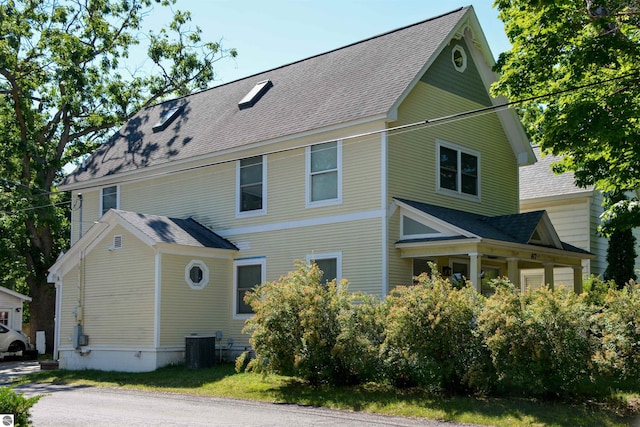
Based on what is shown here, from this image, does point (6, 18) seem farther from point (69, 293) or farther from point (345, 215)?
point (345, 215)

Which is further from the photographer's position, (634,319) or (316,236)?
(316,236)

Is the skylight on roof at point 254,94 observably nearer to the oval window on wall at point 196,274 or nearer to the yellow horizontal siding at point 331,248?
the yellow horizontal siding at point 331,248

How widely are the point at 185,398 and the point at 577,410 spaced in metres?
7.70

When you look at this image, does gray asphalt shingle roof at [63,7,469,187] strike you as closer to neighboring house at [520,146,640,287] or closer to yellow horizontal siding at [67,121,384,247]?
yellow horizontal siding at [67,121,384,247]

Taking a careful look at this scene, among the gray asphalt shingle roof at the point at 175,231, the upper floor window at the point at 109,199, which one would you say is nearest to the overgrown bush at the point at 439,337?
the gray asphalt shingle roof at the point at 175,231

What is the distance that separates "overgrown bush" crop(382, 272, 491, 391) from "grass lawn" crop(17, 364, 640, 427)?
1.41ft

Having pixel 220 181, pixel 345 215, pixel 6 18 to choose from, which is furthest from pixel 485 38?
pixel 6 18

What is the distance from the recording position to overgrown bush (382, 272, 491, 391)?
1331 centimetres

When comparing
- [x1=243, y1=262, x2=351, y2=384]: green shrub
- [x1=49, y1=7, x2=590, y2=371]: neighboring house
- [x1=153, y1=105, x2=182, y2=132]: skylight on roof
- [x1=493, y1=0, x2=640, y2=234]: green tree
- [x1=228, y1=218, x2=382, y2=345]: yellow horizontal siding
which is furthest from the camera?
[x1=153, y1=105, x2=182, y2=132]: skylight on roof

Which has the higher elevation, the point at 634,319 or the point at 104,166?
the point at 104,166

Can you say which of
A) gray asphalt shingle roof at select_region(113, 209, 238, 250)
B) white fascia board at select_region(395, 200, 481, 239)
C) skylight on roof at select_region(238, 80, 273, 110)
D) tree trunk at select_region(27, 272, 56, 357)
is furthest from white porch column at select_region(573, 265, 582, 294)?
tree trunk at select_region(27, 272, 56, 357)

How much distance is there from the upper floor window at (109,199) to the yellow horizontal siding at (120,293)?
4.38 m

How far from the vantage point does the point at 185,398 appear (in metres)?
15.5

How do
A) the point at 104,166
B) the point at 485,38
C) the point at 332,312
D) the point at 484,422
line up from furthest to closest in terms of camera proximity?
the point at 104,166
the point at 485,38
the point at 332,312
the point at 484,422
